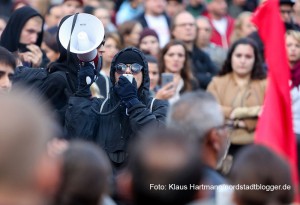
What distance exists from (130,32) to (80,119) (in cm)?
532

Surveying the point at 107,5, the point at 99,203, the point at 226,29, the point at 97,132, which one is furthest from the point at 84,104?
the point at 107,5

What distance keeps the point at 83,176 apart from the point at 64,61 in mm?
3949

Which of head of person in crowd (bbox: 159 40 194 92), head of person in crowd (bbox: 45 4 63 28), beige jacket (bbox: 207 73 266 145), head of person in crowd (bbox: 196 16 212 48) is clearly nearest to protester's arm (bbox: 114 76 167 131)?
beige jacket (bbox: 207 73 266 145)

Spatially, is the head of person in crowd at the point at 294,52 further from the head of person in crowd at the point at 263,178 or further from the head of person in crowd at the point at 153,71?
the head of person in crowd at the point at 263,178

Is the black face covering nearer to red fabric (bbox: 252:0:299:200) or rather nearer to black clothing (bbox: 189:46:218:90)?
black clothing (bbox: 189:46:218:90)

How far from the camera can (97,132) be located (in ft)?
24.3

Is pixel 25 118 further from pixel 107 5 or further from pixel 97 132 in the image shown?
pixel 107 5

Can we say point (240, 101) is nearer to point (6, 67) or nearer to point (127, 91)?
point (127, 91)

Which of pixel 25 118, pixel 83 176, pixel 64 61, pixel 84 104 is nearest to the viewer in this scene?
pixel 25 118

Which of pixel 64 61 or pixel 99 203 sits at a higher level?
pixel 64 61

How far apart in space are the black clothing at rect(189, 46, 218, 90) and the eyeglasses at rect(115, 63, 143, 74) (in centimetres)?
413

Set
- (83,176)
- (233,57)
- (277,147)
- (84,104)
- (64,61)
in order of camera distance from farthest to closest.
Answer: (233,57) < (64,61) < (84,104) < (277,147) < (83,176)

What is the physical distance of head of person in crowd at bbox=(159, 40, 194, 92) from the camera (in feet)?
36.2

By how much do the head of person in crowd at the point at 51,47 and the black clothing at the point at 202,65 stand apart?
1834 millimetres
